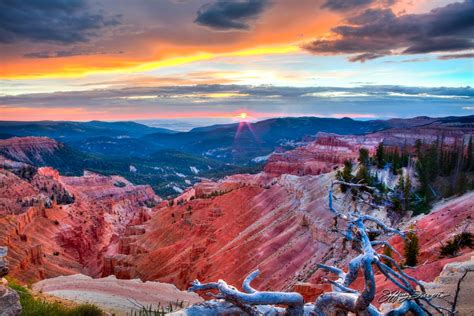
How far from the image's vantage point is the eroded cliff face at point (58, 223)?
2108 inches

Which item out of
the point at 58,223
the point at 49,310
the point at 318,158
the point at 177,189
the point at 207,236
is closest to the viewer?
the point at 49,310

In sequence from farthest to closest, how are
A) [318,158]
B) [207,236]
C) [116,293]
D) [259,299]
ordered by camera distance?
[318,158]
[207,236]
[116,293]
[259,299]

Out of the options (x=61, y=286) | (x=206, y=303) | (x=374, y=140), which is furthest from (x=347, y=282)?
(x=374, y=140)

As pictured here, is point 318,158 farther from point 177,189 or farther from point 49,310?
point 49,310

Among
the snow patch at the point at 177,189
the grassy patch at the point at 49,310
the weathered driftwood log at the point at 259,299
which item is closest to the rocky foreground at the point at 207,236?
the grassy patch at the point at 49,310

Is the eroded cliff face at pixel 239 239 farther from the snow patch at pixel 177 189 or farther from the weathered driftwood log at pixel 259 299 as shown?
the snow patch at pixel 177 189

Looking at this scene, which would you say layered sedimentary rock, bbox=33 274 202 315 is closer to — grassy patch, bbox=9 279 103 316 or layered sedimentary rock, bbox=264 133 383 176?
grassy patch, bbox=9 279 103 316

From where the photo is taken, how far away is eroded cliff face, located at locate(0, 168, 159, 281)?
53531 mm

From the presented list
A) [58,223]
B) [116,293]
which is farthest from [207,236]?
[116,293]

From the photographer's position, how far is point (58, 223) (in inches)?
3100

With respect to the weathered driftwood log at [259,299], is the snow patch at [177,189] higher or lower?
lower

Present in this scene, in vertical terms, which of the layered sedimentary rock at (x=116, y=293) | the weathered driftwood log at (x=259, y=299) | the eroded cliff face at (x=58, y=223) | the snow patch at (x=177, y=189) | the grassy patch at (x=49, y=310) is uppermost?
the weathered driftwood log at (x=259, y=299)

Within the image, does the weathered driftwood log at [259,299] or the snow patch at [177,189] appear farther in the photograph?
the snow patch at [177,189]

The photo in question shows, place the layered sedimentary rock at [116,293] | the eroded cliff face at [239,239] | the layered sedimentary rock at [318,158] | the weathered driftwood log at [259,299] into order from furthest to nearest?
the layered sedimentary rock at [318,158] < the eroded cliff face at [239,239] < the layered sedimentary rock at [116,293] < the weathered driftwood log at [259,299]
